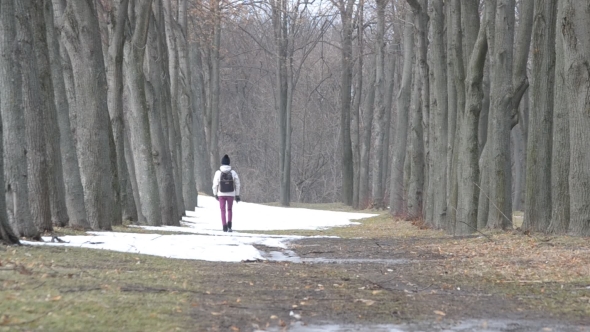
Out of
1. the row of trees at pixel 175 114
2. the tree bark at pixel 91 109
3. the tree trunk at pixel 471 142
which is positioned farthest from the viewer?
the tree trunk at pixel 471 142

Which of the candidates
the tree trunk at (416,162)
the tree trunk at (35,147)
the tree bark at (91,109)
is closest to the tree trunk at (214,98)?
the tree trunk at (416,162)

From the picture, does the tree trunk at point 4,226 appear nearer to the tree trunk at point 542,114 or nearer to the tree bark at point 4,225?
the tree bark at point 4,225

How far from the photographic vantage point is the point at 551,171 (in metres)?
17.2

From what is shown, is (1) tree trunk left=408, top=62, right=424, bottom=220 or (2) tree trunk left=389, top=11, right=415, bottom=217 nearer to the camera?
A: (1) tree trunk left=408, top=62, right=424, bottom=220

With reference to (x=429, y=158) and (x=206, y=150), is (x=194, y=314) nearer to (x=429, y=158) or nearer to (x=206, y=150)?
(x=429, y=158)

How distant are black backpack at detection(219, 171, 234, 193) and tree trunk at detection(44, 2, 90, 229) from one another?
5231 mm

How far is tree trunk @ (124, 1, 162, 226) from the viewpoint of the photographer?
23.4 meters

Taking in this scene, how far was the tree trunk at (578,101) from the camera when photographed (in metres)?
15.2

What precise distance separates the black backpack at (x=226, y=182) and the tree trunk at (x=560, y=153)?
8970 millimetres

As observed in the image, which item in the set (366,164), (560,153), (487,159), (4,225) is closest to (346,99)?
(366,164)

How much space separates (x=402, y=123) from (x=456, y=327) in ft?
A: 101

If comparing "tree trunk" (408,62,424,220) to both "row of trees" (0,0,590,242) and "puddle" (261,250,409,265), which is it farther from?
"puddle" (261,250,409,265)

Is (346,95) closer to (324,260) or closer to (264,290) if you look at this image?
(324,260)

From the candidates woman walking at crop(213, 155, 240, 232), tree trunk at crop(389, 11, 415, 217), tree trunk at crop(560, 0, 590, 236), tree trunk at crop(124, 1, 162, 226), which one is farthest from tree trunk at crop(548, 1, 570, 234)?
tree trunk at crop(389, 11, 415, 217)
